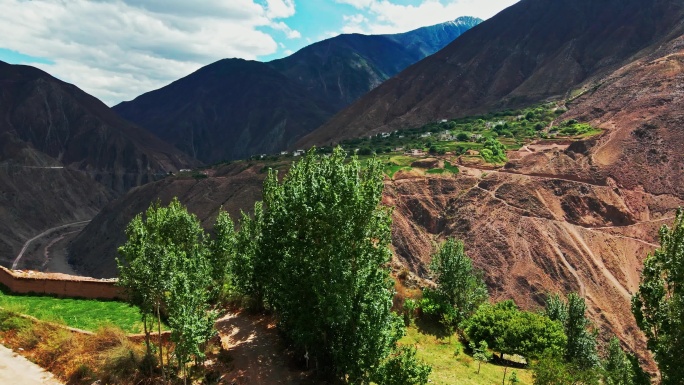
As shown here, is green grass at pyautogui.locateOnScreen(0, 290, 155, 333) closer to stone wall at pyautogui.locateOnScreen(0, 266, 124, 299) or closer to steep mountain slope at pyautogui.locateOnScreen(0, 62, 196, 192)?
stone wall at pyautogui.locateOnScreen(0, 266, 124, 299)

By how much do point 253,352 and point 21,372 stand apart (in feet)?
28.3

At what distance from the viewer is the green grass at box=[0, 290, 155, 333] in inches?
822

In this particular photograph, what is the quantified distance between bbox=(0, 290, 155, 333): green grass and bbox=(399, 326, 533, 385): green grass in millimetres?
13248

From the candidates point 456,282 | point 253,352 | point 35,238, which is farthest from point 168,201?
point 253,352

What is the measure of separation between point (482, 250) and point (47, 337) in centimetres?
5157

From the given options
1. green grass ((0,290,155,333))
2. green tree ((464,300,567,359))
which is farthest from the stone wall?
green tree ((464,300,567,359))

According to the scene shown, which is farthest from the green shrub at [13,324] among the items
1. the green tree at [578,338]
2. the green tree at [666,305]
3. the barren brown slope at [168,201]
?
the barren brown slope at [168,201]

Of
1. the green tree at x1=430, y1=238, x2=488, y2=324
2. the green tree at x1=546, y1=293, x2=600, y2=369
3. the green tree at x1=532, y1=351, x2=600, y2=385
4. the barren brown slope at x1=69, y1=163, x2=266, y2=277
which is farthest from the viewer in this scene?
the barren brown slope at x1=69, y1=163, x2=266, y2=277

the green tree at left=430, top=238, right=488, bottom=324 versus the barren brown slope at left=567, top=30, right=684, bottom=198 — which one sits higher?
the barren brown slope at left=567, top=30, right=684, bottom=198

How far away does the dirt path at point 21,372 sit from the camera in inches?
675

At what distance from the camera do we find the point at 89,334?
62.3 feet

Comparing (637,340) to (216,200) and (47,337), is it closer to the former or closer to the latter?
(47,337)

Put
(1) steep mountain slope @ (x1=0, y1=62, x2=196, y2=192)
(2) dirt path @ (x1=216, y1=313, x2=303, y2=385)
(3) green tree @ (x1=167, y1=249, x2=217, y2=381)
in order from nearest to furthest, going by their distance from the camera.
Result: 1. (3) green tree @ (x1=167, y1=249, x2=217, y2=381)
2. (2) dirt path @ (x1=216, y1=313, x2=303, y2=385)
3. (1) steep mountain slope @ (x1=0, y1=62, x2=196, y2=192)

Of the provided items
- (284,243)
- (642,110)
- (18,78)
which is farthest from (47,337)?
(18,78)
